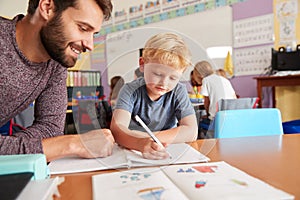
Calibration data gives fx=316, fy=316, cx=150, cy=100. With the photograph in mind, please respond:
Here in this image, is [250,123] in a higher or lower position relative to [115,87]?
lower

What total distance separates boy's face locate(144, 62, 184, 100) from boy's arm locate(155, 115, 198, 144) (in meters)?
0.11

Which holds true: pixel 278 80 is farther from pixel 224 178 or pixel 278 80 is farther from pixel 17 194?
pixel 17 194

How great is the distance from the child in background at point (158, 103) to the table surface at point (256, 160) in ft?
0.26

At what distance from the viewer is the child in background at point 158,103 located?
2.03 feet

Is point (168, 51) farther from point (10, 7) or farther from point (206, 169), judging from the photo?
point (10, 7)

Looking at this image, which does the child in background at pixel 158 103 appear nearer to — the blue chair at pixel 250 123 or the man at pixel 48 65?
the man at pixel 48 65

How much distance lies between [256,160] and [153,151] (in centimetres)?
21

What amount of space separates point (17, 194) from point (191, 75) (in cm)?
41

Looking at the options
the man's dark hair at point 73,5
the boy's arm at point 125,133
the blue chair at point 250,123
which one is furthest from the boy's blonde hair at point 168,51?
the blue chair at point 250,123

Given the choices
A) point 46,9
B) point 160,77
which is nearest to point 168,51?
point 160,77

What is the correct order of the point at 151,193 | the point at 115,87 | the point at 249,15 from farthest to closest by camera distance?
the point at 249,15, the point at 115,87, the point at 151,193

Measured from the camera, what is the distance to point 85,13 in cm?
79

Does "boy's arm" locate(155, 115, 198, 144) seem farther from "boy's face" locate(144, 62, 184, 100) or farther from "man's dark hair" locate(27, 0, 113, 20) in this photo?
"man's dark hair" locate(27, 0, 113, 20)

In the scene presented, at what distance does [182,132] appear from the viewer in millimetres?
773
